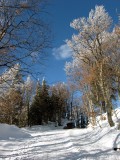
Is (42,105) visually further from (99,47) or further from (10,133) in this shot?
(99,47)

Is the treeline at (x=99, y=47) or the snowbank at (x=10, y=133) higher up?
the treeline at (x=99, y=47)

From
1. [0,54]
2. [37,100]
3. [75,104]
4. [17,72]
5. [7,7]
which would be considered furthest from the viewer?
[75,104]

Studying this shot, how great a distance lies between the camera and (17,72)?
9461 millimetres

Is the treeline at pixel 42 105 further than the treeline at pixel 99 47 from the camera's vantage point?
Yes

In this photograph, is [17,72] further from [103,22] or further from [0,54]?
[103,22]

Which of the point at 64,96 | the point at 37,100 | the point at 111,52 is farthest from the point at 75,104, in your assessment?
the point at 111,52

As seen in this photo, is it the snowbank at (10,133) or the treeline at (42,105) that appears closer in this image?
the snowbank at (10,133)

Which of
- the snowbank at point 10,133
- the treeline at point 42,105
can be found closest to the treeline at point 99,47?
the snowbank at point 10,133

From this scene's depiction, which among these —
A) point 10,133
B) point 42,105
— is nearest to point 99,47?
point 10,133

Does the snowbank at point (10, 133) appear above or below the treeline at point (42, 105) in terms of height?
below

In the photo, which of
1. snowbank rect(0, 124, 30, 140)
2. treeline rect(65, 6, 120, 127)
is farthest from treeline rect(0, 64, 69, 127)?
treeline rect(65, 6, 120, 127)

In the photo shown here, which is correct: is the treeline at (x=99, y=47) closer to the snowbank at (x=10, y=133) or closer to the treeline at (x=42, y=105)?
the snowbank at (x=10, y=133)

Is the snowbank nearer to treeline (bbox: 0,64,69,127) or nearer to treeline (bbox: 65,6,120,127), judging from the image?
treeline (bbox: 65,6,120,127)

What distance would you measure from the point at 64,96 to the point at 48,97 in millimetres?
4444
